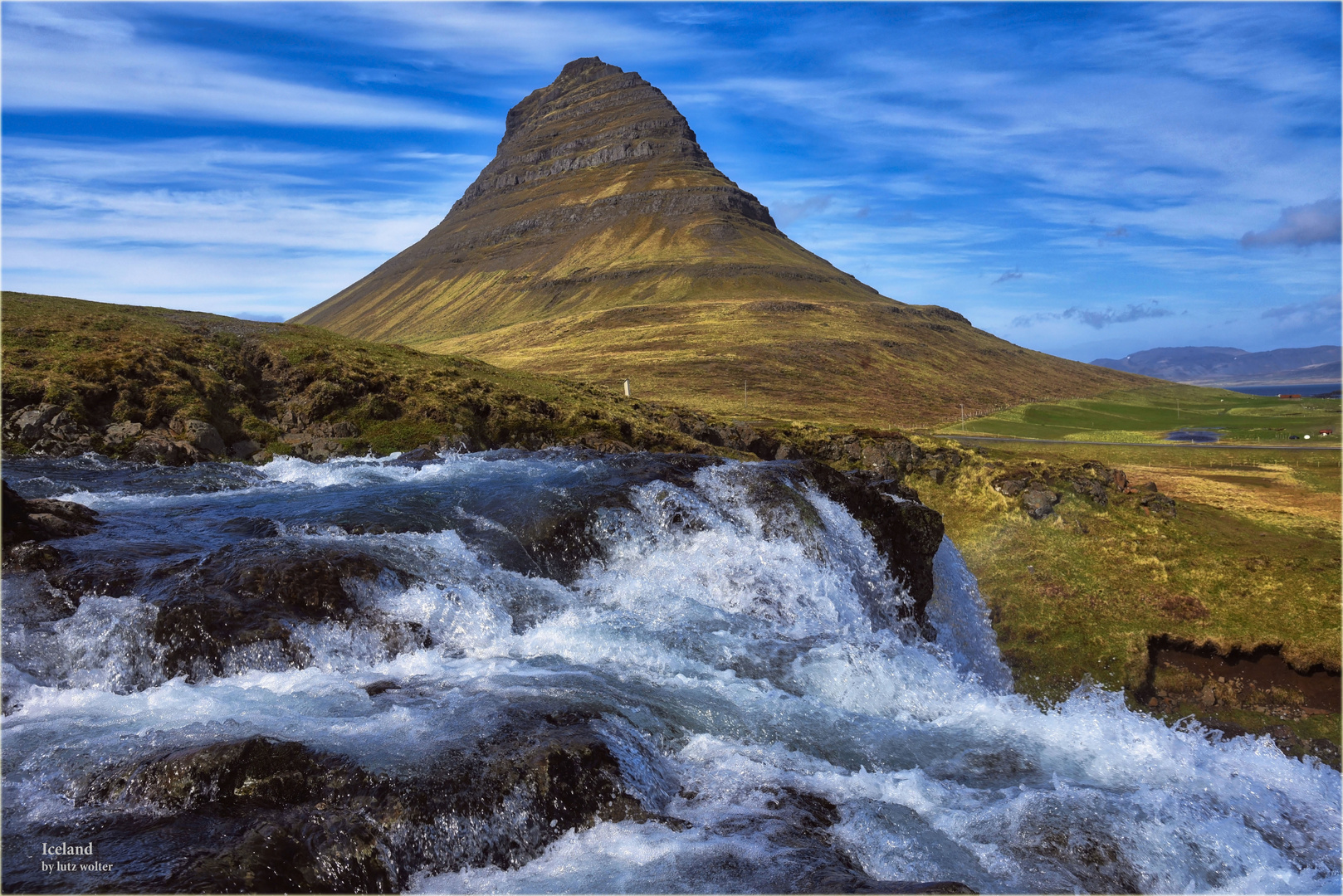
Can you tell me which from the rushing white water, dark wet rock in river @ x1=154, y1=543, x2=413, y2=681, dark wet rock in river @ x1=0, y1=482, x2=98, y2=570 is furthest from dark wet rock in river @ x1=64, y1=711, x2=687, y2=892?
dark wet rock in river @ x1=0, y1=482, x2=98, y2=570

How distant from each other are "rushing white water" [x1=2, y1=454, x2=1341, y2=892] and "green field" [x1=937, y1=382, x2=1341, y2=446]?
3360 inches

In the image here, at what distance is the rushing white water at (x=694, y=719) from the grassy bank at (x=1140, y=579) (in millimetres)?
14933

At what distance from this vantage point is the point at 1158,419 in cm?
13188

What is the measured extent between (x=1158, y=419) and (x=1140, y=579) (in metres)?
116

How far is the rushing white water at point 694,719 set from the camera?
9805mm

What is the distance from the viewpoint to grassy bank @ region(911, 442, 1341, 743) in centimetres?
3028

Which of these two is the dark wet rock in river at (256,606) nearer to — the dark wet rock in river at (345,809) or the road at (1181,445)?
the dark wet rock in river at (345,809)

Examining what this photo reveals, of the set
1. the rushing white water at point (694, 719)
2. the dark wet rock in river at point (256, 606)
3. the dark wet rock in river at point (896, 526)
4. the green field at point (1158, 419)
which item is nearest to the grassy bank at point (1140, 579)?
the dark wet rock in river at point (896, 526)

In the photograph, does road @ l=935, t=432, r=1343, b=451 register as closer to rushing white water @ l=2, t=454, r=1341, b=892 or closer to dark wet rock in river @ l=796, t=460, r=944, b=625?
dark wet rock in river @ l=796, t=460, r=944, b=625

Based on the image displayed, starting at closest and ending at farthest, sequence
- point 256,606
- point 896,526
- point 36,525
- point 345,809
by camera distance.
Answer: point 345,809
point 256,606
point 36,525
point 896,526

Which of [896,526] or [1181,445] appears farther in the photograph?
[1181,445]

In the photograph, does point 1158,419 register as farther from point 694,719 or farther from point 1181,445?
point 694,719

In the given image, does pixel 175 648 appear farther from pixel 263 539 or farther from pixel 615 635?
pixel 615 635

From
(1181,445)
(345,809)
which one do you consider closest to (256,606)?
(345,809)
